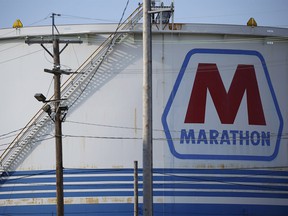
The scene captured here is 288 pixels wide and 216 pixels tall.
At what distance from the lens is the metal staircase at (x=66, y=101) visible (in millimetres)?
23328

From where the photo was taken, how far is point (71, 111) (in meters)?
23.3

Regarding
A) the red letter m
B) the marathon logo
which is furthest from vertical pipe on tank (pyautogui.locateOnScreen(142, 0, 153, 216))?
the red letter m

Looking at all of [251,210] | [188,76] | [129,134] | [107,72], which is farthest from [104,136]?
[251,210]

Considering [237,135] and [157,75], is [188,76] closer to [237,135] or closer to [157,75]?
[157,75]

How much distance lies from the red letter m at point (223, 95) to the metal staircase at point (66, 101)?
408 centimetres

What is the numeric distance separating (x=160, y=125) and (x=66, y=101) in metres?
4.30

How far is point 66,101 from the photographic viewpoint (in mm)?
23359

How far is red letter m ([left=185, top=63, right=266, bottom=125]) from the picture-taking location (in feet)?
75.9

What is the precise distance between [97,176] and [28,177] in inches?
121

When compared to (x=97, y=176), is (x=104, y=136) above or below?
above

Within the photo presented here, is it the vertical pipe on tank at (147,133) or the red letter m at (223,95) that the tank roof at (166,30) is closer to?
the red letter m at (223,95)

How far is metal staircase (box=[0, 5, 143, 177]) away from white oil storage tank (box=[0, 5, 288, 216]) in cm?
5

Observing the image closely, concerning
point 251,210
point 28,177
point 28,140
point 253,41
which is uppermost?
point 253,41

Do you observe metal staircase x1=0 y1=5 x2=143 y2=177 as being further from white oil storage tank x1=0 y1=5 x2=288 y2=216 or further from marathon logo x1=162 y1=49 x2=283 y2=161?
marathon logo x1=162 y1=49 x2=283 y2=161
